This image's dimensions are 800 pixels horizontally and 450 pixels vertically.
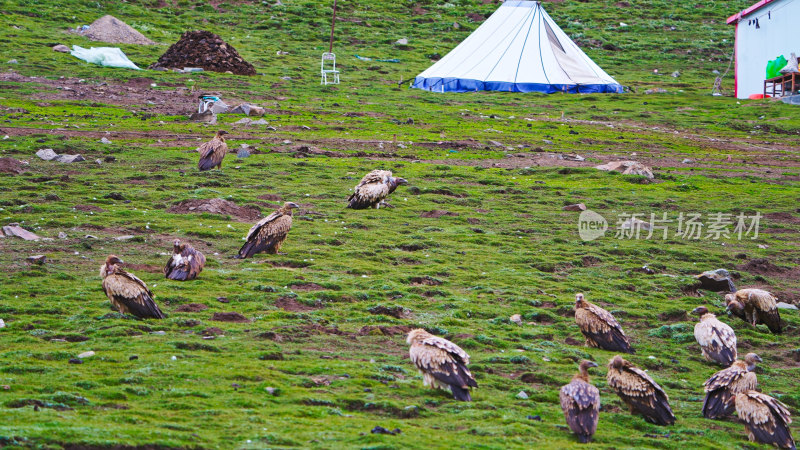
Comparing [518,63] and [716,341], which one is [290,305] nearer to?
[716,341]

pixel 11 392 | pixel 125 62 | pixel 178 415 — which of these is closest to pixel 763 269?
pixel 178 415

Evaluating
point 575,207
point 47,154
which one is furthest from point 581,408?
point 47,154

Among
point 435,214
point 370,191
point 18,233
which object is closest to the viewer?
point 18,233

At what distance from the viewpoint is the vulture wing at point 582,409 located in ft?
27.1

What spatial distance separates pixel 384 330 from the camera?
11367 millimetres

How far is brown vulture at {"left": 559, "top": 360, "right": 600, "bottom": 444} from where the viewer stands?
8.27 meters

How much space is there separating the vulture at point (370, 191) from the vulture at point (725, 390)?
10.1m

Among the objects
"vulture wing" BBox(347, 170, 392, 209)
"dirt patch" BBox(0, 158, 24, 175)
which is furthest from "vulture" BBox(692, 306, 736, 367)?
"dirt patch" BBox(0, 158, 24, 175)

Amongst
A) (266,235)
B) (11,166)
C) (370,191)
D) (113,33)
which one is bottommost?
(266,235)

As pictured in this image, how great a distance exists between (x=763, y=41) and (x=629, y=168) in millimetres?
25327

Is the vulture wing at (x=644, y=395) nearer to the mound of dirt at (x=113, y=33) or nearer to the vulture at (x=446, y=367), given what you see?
the vulture at (x=446, y=367)

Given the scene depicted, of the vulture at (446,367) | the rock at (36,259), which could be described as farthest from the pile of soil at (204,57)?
the vulture at (446,367)

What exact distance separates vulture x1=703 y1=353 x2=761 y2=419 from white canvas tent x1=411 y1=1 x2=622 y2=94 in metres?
34.8

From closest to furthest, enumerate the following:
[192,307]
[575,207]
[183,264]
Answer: [192,307] → [183,264] → [575,207]
